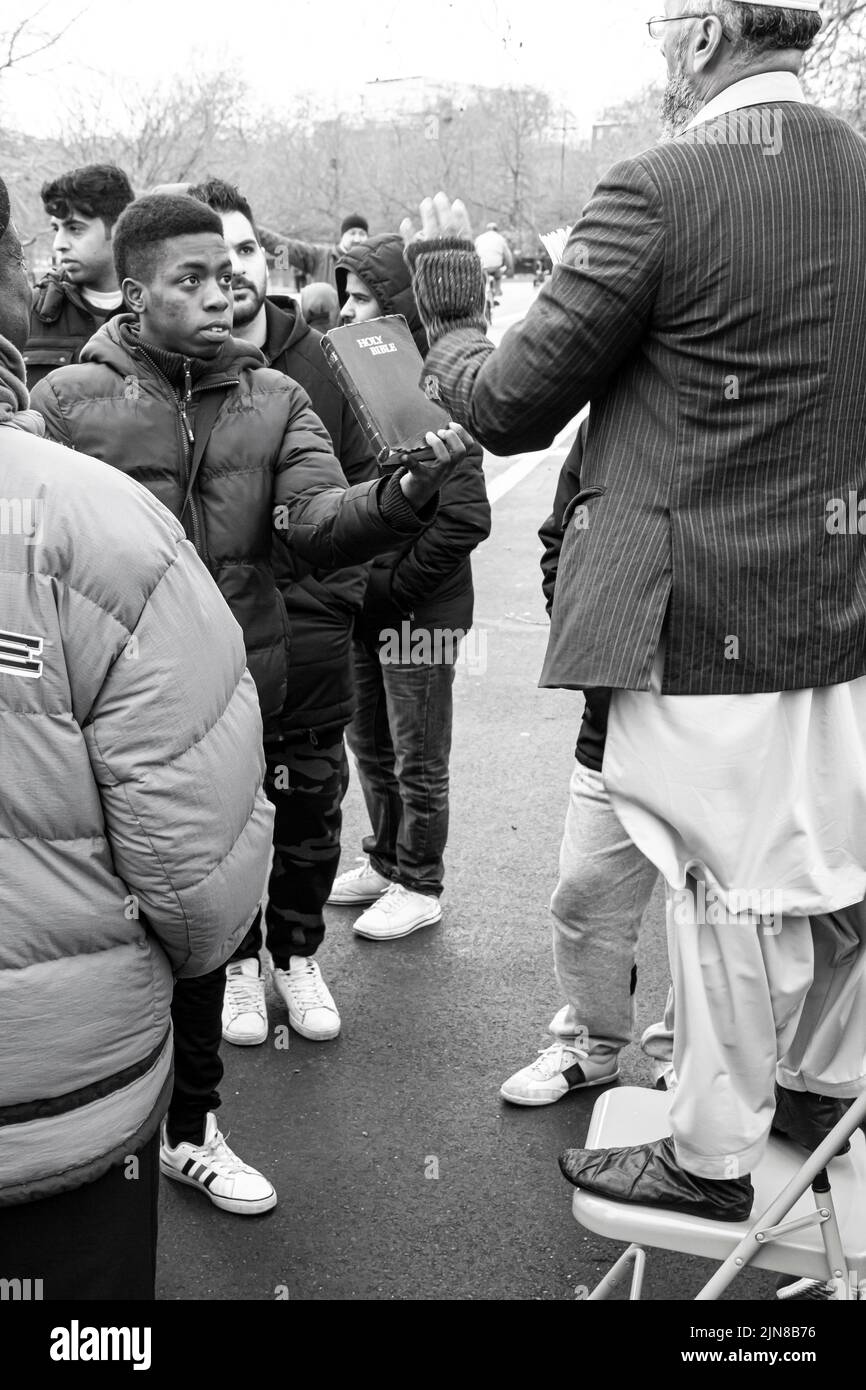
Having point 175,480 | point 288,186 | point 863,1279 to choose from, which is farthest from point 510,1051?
point 288,186

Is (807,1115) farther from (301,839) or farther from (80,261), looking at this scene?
(80,261)

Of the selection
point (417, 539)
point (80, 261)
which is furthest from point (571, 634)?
point (80, 261)

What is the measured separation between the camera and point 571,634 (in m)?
2.21

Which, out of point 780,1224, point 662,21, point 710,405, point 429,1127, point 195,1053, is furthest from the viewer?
point 429,1127

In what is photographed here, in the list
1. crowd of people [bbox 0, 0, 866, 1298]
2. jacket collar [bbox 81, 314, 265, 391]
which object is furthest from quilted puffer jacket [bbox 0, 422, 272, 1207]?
jacket collar [bbox 81, 314, 265, 391]

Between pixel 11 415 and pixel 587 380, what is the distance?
92cm

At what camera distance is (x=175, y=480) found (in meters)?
3.07

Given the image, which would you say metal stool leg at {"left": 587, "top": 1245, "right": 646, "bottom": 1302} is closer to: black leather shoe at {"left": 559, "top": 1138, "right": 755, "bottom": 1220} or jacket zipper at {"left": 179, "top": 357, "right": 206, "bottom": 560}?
black leather shoe at {"left": 559, "top": 1138, "right": 755, "bottom": 1220}

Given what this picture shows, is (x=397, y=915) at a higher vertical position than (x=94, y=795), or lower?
lower

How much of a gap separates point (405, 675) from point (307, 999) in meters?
1.05

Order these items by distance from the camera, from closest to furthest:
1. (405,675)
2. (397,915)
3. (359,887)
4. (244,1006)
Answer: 1. (244,1006)
2. (405,675)
3. (397,915)
4. (359,887)

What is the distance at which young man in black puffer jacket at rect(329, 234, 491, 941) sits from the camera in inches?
155

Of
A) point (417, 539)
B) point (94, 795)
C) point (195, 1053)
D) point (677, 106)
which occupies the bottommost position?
point (195, 1053)
